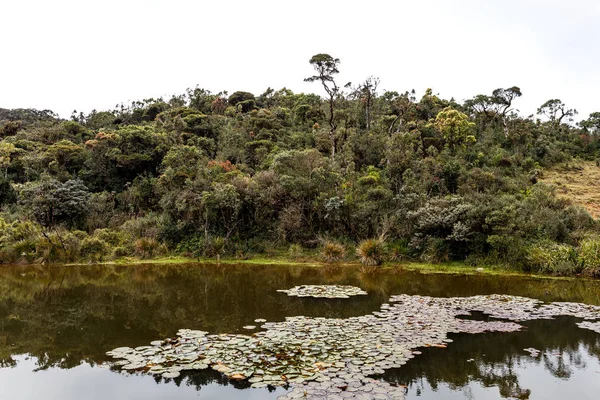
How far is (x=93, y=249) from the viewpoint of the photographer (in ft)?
67.1

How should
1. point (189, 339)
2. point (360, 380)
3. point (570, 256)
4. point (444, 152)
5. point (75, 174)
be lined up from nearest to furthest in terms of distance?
point (360, 380)
point (189, 339)
point (570, 256)
point (444, 152)
point (75, 174)

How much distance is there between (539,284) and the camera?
1483cm

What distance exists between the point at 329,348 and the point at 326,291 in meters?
5.49

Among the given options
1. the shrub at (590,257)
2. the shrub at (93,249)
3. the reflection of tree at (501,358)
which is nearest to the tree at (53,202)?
the shrub at (93,249)

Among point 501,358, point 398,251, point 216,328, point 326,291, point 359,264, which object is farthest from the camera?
point 398,251

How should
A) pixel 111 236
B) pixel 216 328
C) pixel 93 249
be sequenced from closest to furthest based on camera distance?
1. pixel 216 328
2. pixel 93 249
3. pixel 111 236

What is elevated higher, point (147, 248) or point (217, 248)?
point (217, 248)

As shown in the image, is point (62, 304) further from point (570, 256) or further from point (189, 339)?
point (570, 256)

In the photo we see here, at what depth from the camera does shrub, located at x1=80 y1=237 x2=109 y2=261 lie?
20266 millimetres

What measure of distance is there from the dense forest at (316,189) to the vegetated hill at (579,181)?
3.11 ft

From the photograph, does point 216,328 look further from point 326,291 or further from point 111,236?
point 111,236

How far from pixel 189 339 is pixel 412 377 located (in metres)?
4.43

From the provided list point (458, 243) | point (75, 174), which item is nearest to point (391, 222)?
point (458, 243)

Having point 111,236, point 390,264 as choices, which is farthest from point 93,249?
point 390,264
